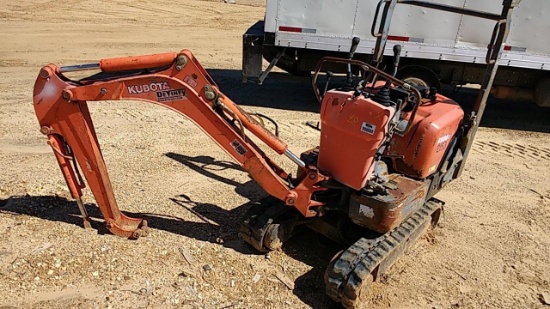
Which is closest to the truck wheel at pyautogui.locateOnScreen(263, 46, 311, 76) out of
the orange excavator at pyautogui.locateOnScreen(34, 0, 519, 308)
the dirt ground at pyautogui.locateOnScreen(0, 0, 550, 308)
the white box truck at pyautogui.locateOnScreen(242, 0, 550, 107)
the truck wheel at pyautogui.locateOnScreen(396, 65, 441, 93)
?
the white box truck at pyautogui.locateOnScreen(242, 0, 550, 107)

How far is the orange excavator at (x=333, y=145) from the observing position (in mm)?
3959

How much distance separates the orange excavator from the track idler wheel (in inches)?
0.4

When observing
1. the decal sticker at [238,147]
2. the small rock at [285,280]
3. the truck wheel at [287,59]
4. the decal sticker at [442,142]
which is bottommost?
the small rock at [285,280]

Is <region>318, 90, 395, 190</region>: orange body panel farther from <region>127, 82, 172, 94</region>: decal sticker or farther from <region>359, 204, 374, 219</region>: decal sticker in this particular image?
<region>127, 82, 172, 94</region>: decal sticker

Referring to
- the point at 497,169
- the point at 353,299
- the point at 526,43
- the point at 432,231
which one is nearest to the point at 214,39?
the point at 526,43

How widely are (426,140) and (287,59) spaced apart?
6.00 meters

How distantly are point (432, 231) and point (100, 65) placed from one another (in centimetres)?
391

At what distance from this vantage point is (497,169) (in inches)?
287

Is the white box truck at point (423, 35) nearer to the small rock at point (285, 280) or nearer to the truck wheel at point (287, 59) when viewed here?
the truck wheel at point (287, 59)

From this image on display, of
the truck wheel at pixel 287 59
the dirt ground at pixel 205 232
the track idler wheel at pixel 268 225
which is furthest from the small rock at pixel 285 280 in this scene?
the truck wheel at pixel 287 59

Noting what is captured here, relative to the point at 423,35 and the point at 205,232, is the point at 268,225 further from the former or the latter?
the point at 423,35

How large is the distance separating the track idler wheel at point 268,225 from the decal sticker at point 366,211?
0.77 m

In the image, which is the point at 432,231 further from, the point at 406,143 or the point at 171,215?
the point at 171,215

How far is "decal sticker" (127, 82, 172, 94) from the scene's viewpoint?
158 inches
